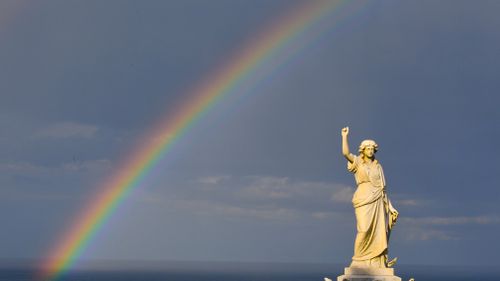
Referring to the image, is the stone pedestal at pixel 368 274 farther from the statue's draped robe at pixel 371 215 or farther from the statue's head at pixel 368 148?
the statue's head at pixel 368 148

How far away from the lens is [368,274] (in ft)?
73.7

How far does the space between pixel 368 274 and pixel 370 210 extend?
1.70 meters

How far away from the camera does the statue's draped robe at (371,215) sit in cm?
2303

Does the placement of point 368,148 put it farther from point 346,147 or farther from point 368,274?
point 368,274

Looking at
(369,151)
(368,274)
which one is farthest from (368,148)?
(368,274)

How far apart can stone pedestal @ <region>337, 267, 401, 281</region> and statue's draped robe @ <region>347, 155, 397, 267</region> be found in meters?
0.34

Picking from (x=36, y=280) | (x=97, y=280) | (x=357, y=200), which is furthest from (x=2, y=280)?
(x=357, y=200)

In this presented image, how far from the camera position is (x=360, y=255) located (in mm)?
23141

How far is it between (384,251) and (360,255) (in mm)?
617

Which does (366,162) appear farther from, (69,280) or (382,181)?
(69,280)

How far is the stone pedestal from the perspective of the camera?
871 inches

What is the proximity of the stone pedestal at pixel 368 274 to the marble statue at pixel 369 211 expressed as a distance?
2 cm

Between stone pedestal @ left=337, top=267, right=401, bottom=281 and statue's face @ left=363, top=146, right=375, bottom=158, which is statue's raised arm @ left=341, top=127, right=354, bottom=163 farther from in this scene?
stone pedestal @ left=337, top=267, right=401, bottom=281

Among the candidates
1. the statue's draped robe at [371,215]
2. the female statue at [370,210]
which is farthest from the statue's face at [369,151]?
the statue's draped robe at [371,215]
